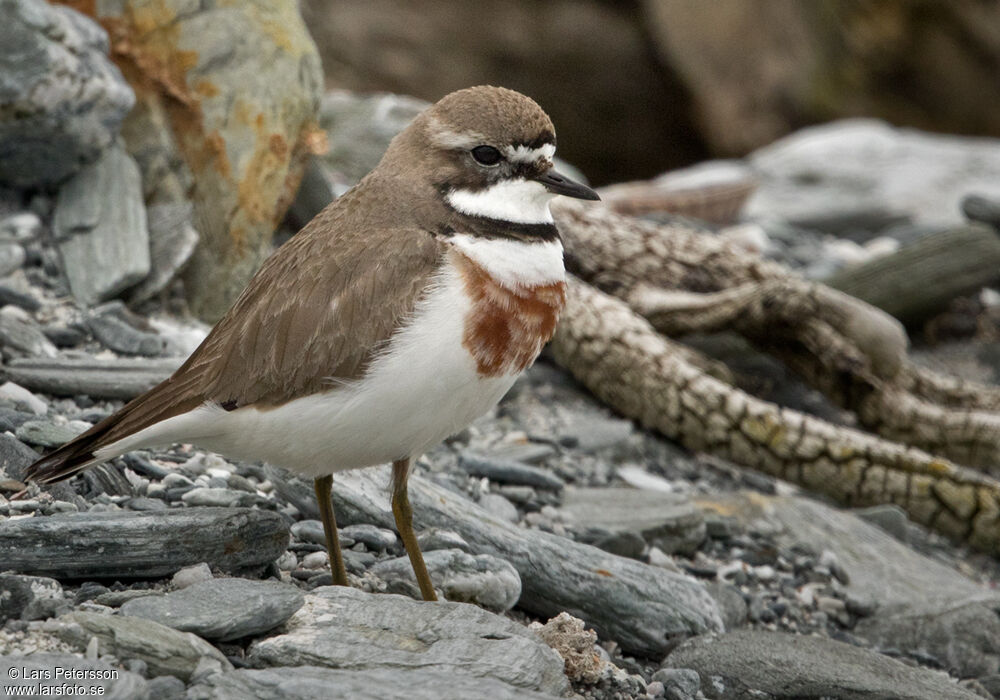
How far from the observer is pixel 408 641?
346 cm

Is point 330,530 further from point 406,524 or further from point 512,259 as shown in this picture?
point 512,259

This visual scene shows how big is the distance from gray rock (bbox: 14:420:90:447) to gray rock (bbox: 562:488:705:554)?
6.81 ft

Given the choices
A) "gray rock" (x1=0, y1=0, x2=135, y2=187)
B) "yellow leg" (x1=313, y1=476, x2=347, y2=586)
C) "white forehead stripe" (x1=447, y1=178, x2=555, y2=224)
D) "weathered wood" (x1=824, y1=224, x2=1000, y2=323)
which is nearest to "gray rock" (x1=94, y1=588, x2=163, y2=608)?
"yellow leg" (x1=313, y1=476, x2=347, y2=586)

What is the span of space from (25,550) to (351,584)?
3.53 feet

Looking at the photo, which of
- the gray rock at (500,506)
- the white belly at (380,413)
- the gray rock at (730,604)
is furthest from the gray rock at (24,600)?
the gray rock at (730,604)

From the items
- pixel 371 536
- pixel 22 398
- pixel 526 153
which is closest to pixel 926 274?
pixel 526 153

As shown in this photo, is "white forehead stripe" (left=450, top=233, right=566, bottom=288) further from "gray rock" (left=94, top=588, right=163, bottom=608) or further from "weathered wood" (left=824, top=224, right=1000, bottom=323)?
"weathered wood" (left=824, top=224, right=1000, bottom=323)

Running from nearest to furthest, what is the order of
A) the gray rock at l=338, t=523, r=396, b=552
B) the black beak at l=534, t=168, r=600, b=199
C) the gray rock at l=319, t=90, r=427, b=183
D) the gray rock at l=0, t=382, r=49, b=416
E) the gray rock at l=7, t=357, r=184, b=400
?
the black beak at l=534, t=168, r=600, b=199 < the gray rock at l=338, t=523, r=396, b=552 < the gray rock at l=0, t=382, r=49, b=416 < the gray rock at l=7, t=357, r=184, b=400 < the gray rock at l=319, t=90, r=427, b=183

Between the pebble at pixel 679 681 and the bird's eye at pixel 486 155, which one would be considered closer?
the pebble at pixel 679 681

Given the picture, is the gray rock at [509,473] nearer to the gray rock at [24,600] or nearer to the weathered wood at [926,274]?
the gray rock at [24,600]

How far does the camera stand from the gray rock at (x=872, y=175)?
1028cm

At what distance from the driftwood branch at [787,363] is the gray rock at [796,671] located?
5.52 ft

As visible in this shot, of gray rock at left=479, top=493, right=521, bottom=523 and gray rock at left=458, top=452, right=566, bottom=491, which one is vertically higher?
gray rock at left=458, top=452, right=566, bottom=491

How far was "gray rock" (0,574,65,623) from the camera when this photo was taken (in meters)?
3.37
